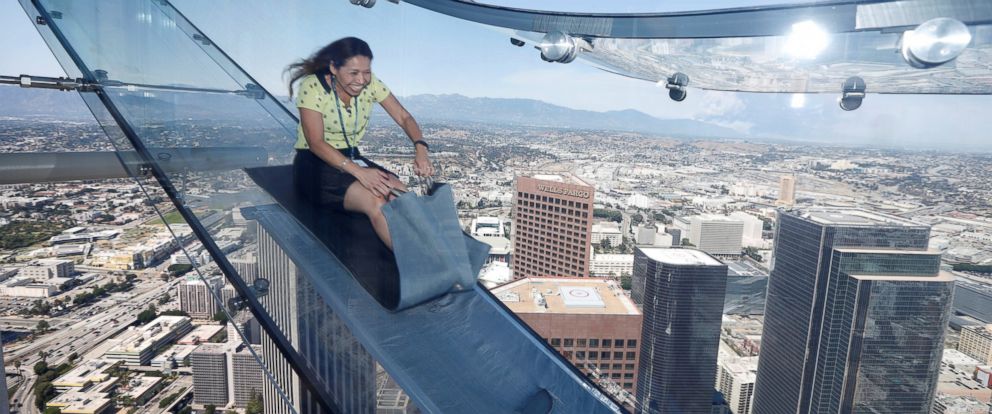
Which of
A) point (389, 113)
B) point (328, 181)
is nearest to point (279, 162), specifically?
point (328, 181)

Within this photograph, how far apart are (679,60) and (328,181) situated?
973mm

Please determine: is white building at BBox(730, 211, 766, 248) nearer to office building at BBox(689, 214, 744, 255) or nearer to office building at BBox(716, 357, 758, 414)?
office building at BBox(689, 214, 744, 255)

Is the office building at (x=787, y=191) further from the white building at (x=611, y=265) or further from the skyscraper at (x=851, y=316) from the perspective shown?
the white building at (x=611, y=265)

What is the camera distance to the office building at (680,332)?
148cm

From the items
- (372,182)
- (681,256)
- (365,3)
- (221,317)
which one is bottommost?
(221,317)

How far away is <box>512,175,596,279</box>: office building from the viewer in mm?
2141

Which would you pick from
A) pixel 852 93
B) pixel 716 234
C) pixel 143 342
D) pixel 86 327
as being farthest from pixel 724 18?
pixel 86 327

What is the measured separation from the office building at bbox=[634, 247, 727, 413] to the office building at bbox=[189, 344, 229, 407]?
129 centimetres

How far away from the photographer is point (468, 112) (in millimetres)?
1796

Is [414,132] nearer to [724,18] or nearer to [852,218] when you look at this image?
[724,18]

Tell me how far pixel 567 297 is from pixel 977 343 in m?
1.14

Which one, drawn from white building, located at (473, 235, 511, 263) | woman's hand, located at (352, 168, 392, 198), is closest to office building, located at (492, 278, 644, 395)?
white building, located at (473, 235, 511, 263)

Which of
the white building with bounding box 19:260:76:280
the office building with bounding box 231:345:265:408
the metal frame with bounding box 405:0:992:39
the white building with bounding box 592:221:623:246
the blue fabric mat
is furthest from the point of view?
the white building with bounding box 592:221:623:246

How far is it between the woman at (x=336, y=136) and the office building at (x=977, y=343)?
145 cm
